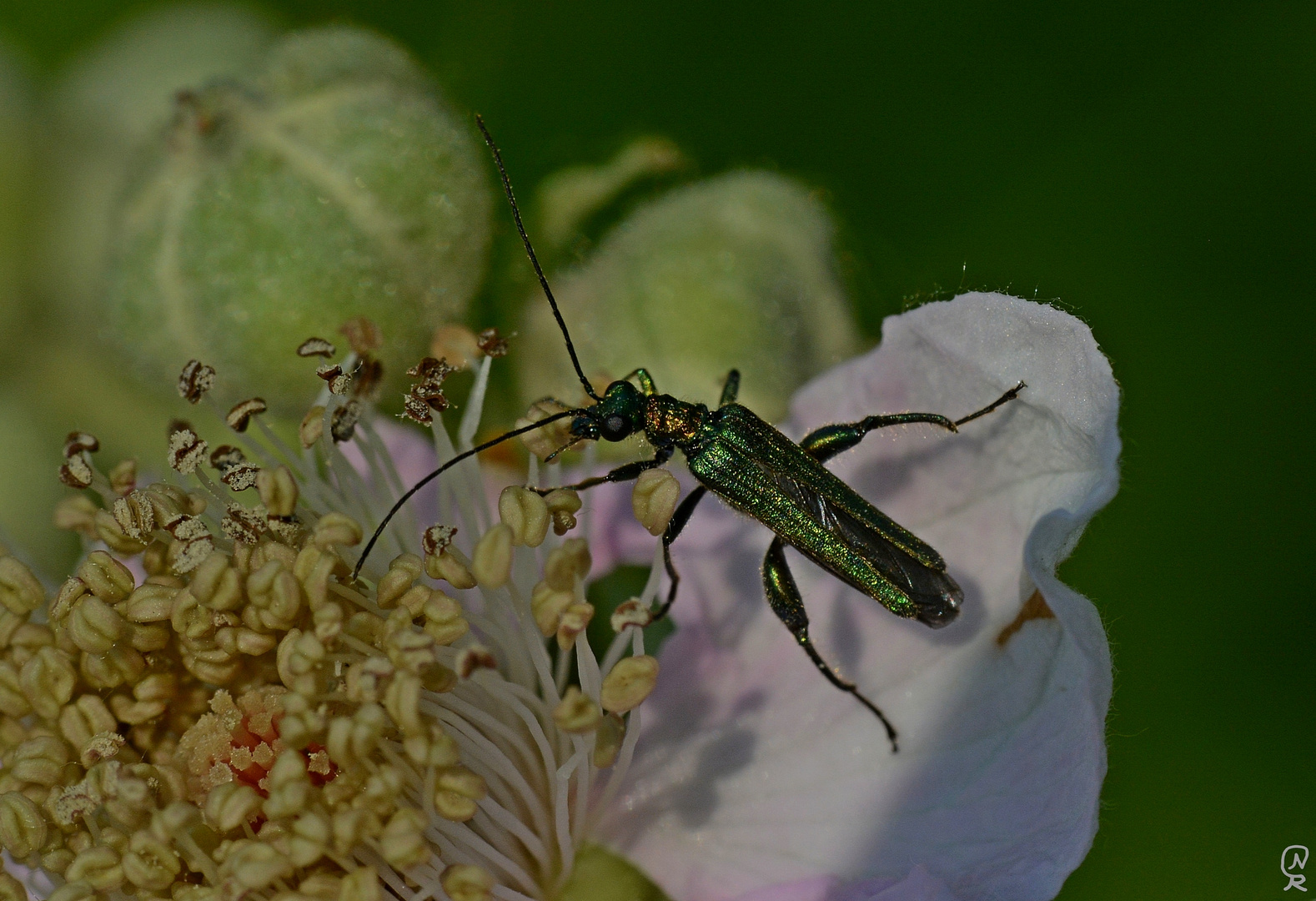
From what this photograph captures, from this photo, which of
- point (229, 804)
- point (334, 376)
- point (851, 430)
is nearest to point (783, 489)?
point (851, 430)

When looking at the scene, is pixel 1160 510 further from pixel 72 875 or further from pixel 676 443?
pixel 72 875

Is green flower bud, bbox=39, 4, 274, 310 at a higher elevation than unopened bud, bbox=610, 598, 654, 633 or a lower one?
higher

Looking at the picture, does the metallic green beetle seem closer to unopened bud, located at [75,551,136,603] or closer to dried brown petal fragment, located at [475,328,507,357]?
dried brown petal fragment, located at [475,328,507,357]

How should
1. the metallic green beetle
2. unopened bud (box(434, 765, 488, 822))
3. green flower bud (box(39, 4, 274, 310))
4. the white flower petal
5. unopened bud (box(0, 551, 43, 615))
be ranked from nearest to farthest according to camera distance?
the white flower petal, unopened bud (box(434, 765, 488, 822)), the metallic green beetle, unopened bud (box(0, 551, 43, 615)), green flower bud (box(39, 4, 274, 310))

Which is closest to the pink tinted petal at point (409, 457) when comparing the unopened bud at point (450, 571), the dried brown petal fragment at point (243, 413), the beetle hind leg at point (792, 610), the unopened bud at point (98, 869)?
the dried brown petal fragment at point (243, 413)

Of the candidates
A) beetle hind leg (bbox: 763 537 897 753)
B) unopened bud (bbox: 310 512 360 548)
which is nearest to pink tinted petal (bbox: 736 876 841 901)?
beetle hind leg (bbox: 763 537 897 753)

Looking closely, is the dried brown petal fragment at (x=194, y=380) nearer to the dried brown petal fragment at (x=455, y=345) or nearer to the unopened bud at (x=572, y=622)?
the dried brown petal fragment at (x=455, y=345)
